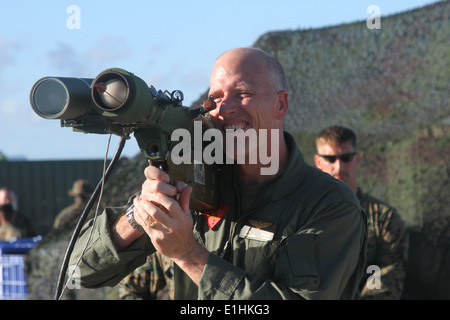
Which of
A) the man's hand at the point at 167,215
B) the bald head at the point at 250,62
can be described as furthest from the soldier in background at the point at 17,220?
the man's hand at the point at 167,215

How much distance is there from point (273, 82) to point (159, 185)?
905mm

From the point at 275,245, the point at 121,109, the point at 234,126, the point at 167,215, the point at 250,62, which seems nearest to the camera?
the point at 121,109

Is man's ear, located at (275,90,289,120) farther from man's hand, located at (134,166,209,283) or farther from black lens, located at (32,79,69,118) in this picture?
black lens, located at (32,79,69,118)

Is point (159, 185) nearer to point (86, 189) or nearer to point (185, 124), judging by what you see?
point (185, 124)

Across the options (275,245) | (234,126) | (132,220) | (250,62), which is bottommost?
(275,245)

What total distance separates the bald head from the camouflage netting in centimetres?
373

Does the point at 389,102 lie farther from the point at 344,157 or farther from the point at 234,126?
the point at 234,126

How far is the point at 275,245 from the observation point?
2.59 m

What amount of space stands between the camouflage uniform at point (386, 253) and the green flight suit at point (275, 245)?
7.66 feet

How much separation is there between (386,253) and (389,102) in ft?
8.54

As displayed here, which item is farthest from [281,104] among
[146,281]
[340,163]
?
[340,163]

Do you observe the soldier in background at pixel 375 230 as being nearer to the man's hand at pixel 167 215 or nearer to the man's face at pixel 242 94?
the man's face at pixel 242 94

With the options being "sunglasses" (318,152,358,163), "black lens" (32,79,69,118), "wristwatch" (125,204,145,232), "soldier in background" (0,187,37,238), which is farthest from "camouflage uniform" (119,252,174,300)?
"soldier in background" (0,187,37,238)
